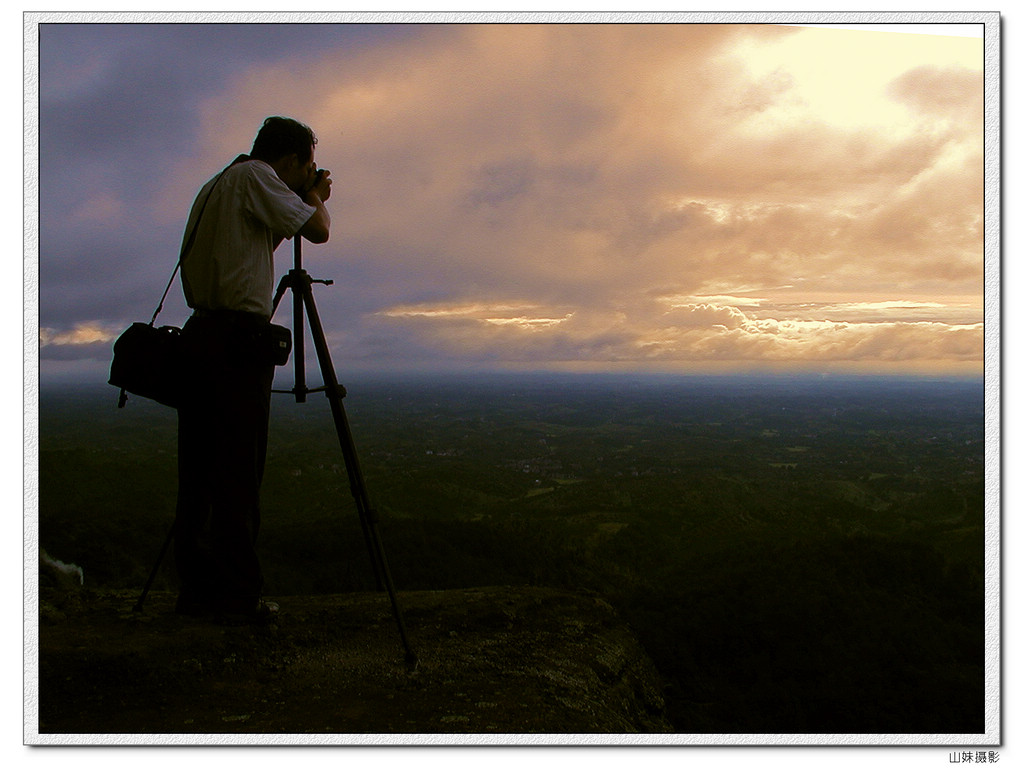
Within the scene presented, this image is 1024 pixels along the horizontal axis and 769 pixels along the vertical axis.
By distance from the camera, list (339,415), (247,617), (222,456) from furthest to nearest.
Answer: (247,617) → (339,415) → (222,456)

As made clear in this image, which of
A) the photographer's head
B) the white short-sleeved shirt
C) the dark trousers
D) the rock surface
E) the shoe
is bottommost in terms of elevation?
the rock surface

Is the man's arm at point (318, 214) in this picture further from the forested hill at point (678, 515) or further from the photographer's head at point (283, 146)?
the forested hill at point (678, 515)

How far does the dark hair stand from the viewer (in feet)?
11.3

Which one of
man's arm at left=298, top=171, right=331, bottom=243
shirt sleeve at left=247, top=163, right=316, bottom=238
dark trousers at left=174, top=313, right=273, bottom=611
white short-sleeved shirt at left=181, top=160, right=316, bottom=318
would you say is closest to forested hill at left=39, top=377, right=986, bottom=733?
dark trousers at left=174, top=313, right=273, bottom=611

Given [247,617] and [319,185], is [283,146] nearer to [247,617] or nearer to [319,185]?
[319,185]

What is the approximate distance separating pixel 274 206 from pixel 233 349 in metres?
0.71

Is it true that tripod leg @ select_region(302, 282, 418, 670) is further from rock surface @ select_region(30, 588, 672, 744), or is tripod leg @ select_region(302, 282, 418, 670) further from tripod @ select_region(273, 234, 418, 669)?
rock surface @ select_region(30, 588, 672, 744)

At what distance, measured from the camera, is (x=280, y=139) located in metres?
3.46

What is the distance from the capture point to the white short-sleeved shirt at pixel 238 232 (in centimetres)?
317

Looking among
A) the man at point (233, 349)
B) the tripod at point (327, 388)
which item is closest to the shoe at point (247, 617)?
the man at point (233, 349)

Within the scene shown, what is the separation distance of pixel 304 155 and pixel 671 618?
4.01 m

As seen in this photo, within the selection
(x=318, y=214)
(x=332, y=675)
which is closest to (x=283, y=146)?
(x=318, y=214)

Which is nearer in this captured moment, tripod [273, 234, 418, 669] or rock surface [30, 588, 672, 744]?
rock surface [30, 588, 672, 744]

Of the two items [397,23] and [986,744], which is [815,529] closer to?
[986,744]
